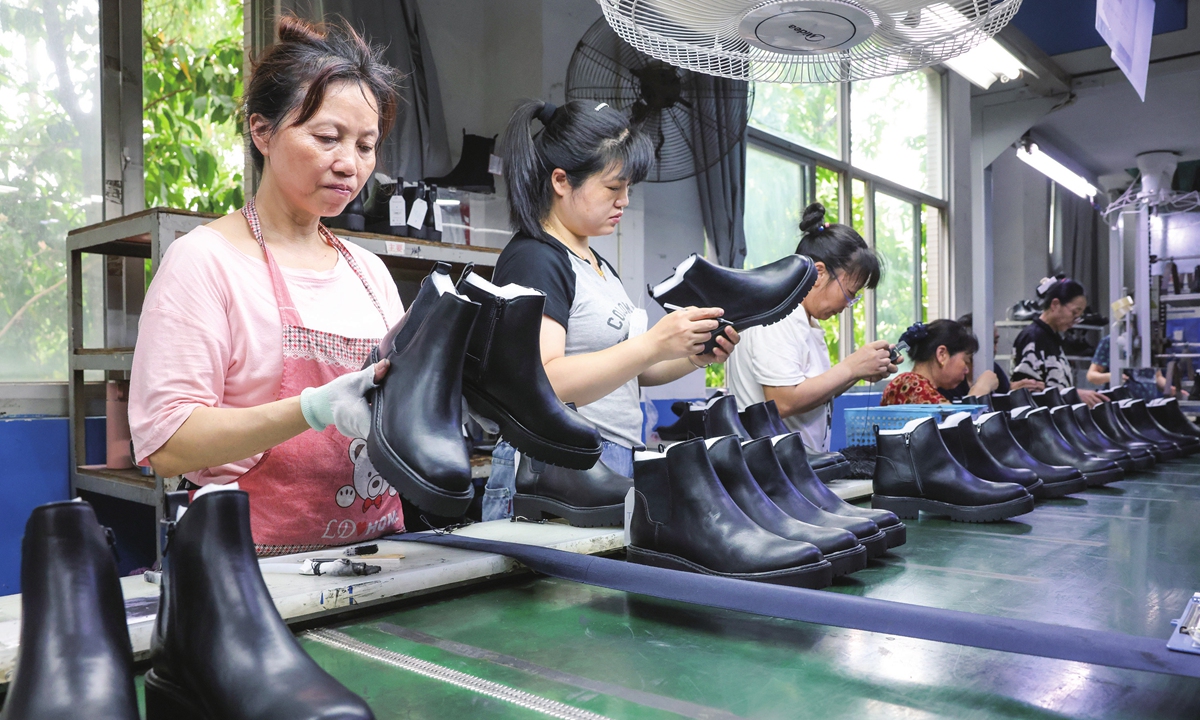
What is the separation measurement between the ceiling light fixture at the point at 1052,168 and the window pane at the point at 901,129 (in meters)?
0.84

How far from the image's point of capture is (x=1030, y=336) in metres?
4.80

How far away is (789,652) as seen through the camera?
0.81 m

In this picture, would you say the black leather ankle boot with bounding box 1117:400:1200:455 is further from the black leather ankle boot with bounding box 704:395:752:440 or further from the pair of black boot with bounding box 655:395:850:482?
the black leather ankle boot with bounding box 704:395:752:440

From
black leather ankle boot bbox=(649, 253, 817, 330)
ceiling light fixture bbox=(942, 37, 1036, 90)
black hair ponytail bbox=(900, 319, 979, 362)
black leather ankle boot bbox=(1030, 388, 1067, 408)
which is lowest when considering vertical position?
black leather ankle boot bbox=(1030, 388, 1067, 408)

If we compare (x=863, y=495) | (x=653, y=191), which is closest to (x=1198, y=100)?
(x=653, y=191)

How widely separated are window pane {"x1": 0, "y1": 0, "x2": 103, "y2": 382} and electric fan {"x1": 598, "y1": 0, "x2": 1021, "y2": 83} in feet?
6.93

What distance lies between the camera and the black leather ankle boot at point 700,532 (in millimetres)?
1003

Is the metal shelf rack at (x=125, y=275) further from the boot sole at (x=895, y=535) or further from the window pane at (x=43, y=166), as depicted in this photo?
the boot sole at (x=895, y=535)

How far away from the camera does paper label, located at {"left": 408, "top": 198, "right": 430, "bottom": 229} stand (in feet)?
8.91

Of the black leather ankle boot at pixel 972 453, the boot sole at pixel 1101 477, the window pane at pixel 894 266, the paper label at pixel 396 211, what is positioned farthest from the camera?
the window pane at pixel 894 266

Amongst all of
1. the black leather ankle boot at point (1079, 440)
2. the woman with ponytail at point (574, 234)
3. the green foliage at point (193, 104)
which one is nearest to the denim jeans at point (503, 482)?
the woman with ponytail at point (574, 234)

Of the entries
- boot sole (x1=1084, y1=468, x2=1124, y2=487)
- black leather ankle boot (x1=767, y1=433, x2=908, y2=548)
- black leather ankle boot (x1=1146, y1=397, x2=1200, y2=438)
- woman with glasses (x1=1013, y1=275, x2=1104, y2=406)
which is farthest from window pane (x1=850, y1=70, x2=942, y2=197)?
black leather ankle boot (x1=767, y1=433, x2=908, y2=548)

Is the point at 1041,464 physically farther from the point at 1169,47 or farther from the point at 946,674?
the point at 1169,47

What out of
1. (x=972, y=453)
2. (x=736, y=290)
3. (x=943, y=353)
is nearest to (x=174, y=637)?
(x=736, y=290)
